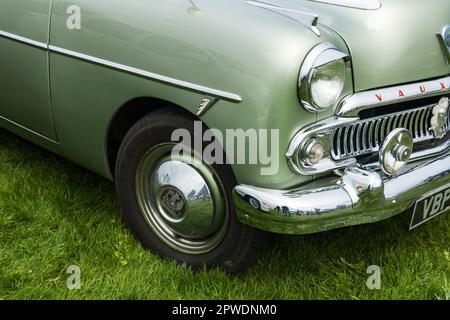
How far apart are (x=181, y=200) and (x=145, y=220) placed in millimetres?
259

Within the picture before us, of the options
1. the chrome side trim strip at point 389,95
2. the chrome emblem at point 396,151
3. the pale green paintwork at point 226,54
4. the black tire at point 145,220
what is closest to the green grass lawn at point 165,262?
the black tire at point 145,220

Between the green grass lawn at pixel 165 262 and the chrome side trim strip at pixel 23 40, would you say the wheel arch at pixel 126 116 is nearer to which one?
the green grass lawn at pixel 165 262

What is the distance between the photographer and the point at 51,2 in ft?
8.86

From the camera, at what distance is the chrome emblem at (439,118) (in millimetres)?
2471

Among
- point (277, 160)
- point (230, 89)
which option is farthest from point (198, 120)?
point (277, 160)

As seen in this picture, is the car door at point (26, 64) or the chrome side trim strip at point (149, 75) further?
the car door at point (26, 64)

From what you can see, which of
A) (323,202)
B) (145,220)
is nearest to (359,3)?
(323,202)

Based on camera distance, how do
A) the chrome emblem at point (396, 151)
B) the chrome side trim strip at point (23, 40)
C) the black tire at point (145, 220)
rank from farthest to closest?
the chrome side trim strip at point (23, 40), the black tire at point (145, 220), the chrome emblem at point (396, 151)

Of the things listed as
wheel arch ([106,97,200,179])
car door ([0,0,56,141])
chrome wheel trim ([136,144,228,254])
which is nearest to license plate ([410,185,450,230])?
chrome wheel trim ([136,144,228,254])

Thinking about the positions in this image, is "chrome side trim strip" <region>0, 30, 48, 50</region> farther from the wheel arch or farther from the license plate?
the license plate

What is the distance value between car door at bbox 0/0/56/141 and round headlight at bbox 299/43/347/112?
126 cm

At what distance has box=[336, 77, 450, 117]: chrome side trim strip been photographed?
2182 millimetres

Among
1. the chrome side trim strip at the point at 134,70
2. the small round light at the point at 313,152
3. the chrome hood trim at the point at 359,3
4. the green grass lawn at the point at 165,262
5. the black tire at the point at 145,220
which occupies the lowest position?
the green grass lawn at the point at 165,262
